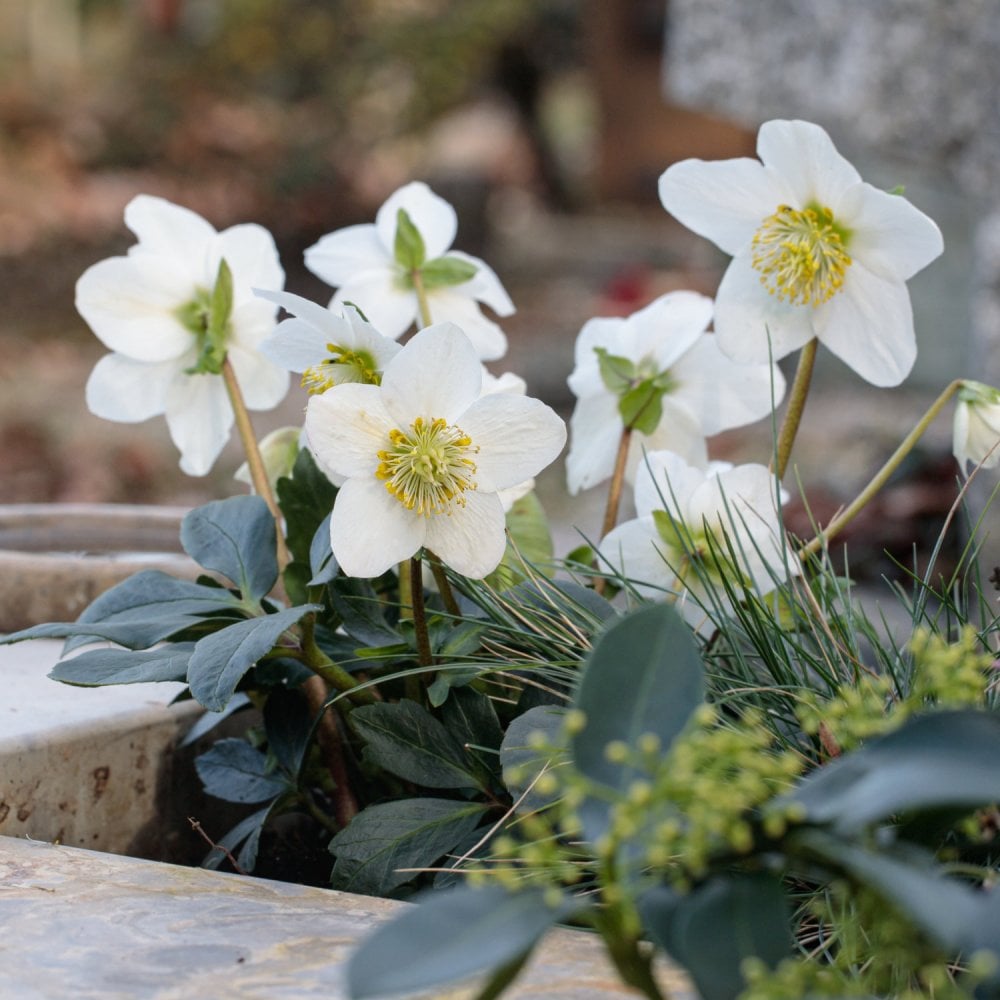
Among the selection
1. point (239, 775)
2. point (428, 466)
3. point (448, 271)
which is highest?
point (448, 271)

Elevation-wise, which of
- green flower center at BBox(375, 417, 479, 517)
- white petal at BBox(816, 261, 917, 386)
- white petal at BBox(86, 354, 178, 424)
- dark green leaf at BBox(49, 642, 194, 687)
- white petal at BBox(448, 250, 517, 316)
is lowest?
dark green leaf at BBox(49, 642, 194, 687)

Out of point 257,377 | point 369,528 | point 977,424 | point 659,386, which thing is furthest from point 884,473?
point 257,377

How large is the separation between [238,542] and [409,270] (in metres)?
0.24

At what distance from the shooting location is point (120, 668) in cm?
67

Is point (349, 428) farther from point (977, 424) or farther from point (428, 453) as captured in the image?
point (977, 424)

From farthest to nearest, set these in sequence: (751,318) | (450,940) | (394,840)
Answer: (751,318) < (394,840) < (450,940)

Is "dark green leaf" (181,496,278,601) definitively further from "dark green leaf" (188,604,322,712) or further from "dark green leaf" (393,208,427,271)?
"dark green leaf" (393,208,427,271)

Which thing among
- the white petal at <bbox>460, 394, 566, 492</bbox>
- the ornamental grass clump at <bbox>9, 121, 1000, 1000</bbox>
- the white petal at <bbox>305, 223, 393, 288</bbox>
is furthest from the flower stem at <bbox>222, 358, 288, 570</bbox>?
the white petal at <bbox>460, 394, 566, 492</bbox>

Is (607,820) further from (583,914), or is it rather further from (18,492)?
(18,492)

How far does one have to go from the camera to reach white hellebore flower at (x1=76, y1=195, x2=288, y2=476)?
83 centimetres

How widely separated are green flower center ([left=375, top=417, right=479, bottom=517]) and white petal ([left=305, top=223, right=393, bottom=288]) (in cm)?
28

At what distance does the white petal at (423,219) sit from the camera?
2.94 ft

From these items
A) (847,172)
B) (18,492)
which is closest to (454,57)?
(18,492)

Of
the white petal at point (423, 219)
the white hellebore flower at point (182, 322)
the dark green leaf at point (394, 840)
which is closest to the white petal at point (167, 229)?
the white hellebore flower at point (182, 322)
